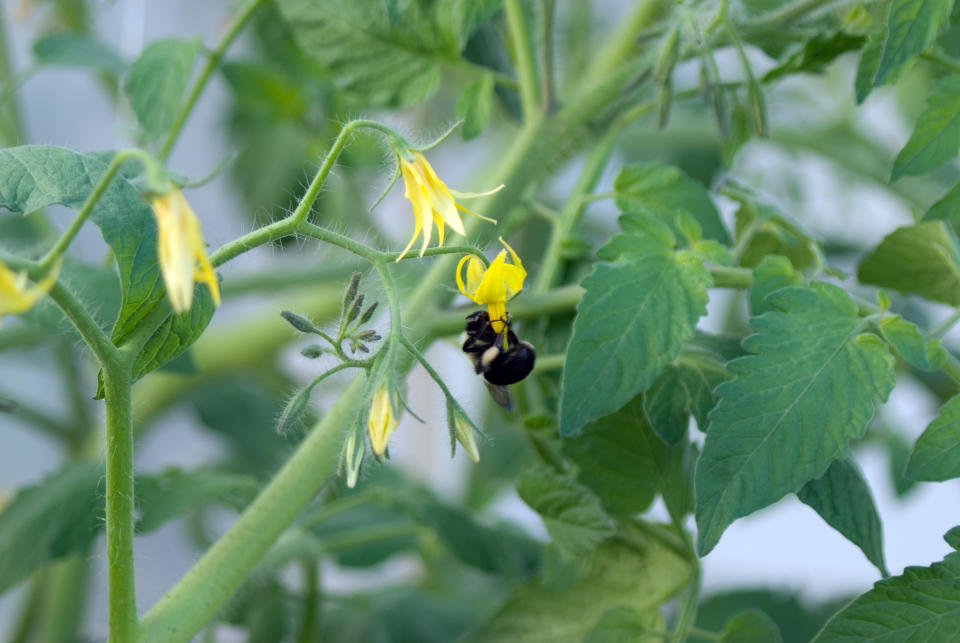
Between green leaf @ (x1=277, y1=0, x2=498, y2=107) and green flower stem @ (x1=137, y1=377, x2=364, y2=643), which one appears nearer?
green flower stem @ (x1=137, y1=377, x2=364, y2=643)

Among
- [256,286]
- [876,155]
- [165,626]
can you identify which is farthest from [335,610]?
[876,155]

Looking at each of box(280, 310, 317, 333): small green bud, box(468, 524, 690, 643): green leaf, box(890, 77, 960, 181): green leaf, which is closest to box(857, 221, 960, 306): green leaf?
box(890, 77, 960, 181): green leaf

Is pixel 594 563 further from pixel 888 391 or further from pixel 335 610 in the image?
pixel 335 610

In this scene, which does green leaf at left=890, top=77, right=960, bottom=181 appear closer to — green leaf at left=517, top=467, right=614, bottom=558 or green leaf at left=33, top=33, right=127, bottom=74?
green leaf at left=517, top=467, right=614, bottom=558

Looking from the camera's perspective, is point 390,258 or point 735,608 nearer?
point 390,258

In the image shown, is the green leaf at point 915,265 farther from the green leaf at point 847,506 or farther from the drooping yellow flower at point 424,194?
the drooping yellow flower at point 424,194
